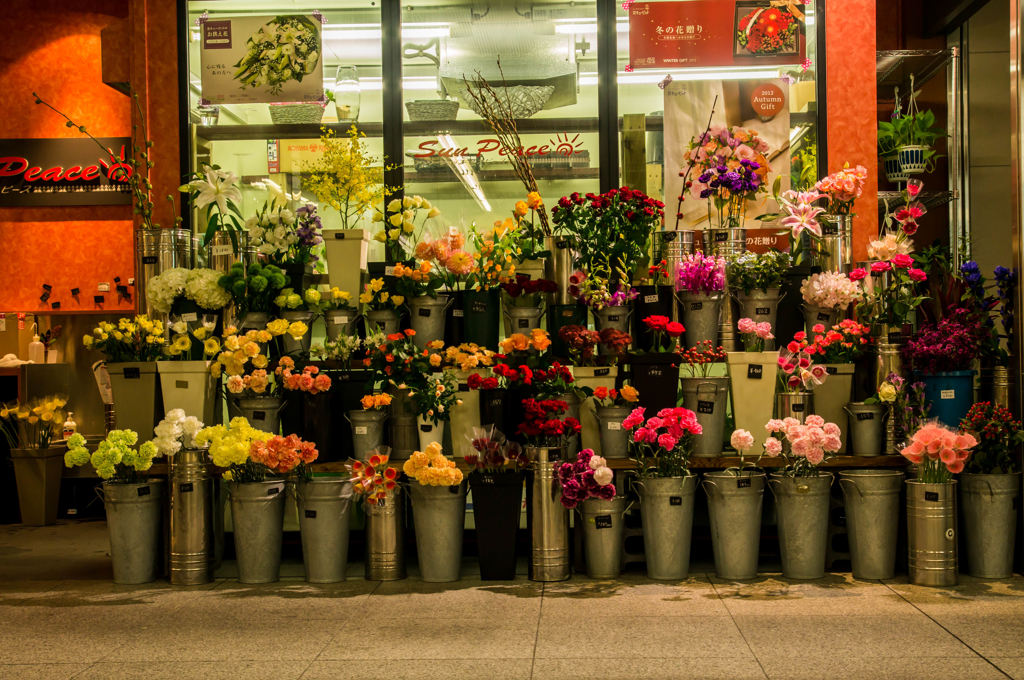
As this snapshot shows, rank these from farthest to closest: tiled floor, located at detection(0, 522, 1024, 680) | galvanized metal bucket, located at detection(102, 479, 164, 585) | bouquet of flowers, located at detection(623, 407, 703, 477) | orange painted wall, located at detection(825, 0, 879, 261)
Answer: orange painted wall, located at detection(825, 0, 879, 261) < galvanized metal bucket, located at detection(102, 479, 164, 585) < bouquet of flowers, located at detection(623, 407, 703, 477) < tiled floor, located at detection(0, 522, 1024, 680)

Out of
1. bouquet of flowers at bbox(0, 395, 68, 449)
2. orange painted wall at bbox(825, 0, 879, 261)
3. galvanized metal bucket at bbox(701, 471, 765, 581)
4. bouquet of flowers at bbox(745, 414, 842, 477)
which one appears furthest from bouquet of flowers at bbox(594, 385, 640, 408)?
bouquet of flowers at bbox(0, 395, 68, 449)

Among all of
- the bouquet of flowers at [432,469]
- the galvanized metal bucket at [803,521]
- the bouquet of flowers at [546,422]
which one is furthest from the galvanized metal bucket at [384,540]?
the galvanized metal bucket at [803,521]

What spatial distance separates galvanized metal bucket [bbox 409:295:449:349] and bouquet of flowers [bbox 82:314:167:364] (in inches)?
46.8

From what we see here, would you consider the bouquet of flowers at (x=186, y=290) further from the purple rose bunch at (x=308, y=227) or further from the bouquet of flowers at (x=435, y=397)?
the bouquet of flowers at (x=435, y=397)

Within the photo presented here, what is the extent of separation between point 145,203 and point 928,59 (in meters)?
4.82

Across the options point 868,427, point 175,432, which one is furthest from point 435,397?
point 868,427

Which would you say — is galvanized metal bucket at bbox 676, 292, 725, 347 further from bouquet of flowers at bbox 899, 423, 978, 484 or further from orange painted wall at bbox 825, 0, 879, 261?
orange painted wall at bbox 825, 0, 879, 261

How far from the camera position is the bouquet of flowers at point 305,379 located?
4348mm

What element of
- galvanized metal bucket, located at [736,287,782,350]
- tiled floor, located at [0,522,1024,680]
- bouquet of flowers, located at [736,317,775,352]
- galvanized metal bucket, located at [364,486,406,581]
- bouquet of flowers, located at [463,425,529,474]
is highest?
galvanized metal bucket, located at [736,287,782,350]

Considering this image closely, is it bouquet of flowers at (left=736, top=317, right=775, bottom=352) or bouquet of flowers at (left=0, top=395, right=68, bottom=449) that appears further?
bouquet of flowers at (left=0, top=395, right=68, bottom=449)

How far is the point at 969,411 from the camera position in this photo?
4.32 meters

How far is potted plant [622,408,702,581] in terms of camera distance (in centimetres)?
415

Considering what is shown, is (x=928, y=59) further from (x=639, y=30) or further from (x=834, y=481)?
(x=834, y=481)

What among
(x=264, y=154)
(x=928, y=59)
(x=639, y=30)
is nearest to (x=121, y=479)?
(x=264, y=154)
